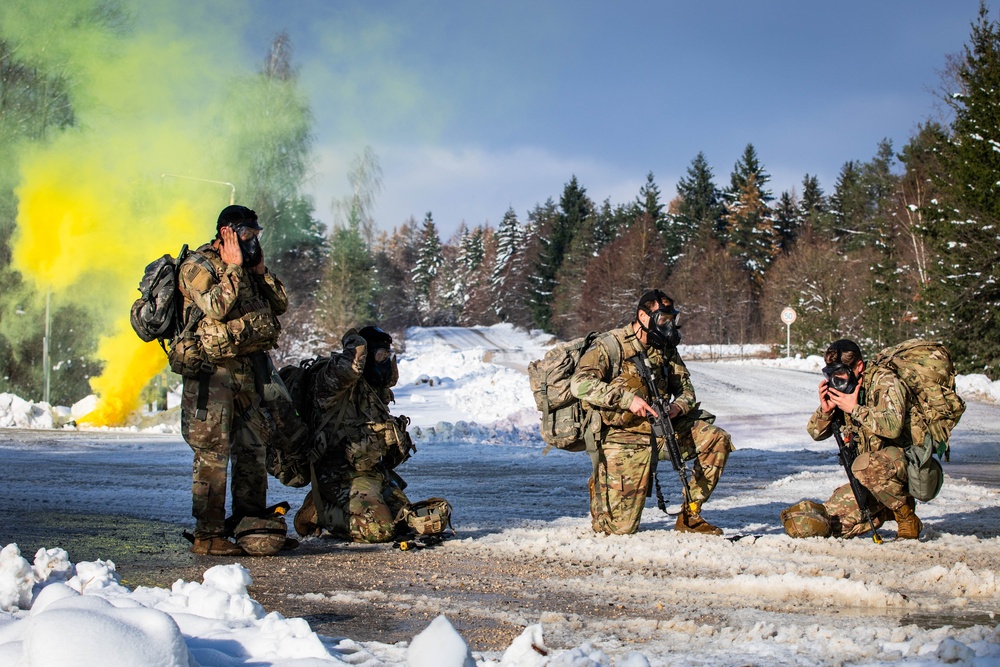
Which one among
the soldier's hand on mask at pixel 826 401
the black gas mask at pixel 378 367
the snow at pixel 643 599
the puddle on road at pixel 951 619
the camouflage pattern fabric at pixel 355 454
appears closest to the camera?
the snow at pixel 643 599

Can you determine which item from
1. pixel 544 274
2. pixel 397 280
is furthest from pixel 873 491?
pixel 544 274

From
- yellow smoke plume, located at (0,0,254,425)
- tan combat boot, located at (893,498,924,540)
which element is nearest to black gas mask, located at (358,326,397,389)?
tan combat boot, located at (893,498,924,540)

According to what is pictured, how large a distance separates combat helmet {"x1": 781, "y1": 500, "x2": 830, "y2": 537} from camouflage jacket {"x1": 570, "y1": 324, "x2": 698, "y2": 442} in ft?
3.54

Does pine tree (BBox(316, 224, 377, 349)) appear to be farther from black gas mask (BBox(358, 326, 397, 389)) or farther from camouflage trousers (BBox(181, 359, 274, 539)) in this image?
camouflage trousers (BBox(181, 359, 274, 539))

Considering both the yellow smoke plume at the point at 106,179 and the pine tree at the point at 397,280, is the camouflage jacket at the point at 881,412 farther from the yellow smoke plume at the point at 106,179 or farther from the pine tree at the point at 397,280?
the pine tree at the point at 397,280

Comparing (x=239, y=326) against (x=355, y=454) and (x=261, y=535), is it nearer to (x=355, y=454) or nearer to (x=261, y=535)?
(x=355, y=454)

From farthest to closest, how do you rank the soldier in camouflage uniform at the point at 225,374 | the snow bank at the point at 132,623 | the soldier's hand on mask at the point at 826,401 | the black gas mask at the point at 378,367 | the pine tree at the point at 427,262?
1. the pine tree at the point at 427,262
2. the soldier's hand on mask at the point at 826,401
3. the black gas mask at the point at 378,367
4. the soldier in camouflage uniform at the point at 225,374
5. the snow bank at the point at 132,623

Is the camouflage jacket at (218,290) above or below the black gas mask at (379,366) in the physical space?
above

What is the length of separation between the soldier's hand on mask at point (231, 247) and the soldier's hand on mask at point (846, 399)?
14.5 ft

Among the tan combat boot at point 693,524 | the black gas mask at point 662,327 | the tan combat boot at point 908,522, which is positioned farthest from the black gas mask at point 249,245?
the tan combat boot at point 908,522

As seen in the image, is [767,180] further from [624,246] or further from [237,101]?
[237,101]

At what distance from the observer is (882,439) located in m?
6.97

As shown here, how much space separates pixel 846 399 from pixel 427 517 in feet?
10.6

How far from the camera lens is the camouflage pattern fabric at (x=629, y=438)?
696 centimetres
